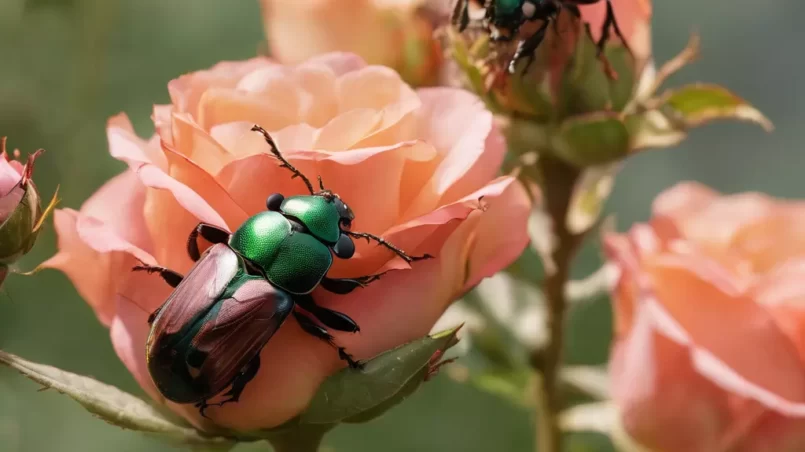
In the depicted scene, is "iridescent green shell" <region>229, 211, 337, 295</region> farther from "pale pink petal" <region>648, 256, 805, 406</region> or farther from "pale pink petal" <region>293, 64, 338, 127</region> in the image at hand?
"pale pink petal" <region>648, 256, 805, 406</region>

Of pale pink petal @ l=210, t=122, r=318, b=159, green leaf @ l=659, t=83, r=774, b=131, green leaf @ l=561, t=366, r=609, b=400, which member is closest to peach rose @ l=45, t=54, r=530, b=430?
pale pink petal @ l=210, t=122, r=318, b=159

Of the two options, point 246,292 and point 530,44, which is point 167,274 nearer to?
point 246,292

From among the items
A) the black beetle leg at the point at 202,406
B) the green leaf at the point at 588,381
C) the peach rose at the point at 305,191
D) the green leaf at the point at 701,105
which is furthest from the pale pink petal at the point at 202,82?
the green leaf at the point at 588,381

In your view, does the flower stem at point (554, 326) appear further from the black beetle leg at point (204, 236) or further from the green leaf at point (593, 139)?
the black beetle leg at point (204, 236)

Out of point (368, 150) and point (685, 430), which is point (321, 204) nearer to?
point (368, 150)

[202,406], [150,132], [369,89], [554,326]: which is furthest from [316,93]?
[150,132]
